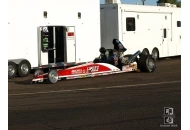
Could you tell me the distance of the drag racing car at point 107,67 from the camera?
13297 mm

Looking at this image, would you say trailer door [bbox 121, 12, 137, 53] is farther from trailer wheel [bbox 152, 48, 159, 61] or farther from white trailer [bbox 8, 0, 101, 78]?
trailer wheel [bbox 152, 48, 159, 61]

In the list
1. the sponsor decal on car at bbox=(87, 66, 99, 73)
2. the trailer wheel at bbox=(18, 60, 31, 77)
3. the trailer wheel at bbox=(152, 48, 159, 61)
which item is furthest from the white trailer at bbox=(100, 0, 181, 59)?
the trailer wheel at bbox=(18, 60, 31, 77)

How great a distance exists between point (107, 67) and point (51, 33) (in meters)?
3.09

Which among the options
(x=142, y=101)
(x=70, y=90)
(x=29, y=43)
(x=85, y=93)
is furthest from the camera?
(x=29, y=43)

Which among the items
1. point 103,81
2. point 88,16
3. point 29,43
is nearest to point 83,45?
point 88,16

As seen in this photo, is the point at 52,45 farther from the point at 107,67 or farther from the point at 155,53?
the point at 155,53

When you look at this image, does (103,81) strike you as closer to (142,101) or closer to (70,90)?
(70,90)

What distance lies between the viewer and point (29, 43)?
15133 mm

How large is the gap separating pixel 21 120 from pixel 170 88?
5142mm

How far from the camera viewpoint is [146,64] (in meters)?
15.6

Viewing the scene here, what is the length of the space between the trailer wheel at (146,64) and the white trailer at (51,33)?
2.74m

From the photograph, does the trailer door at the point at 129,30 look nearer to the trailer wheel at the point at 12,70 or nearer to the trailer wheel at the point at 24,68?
the trailer wheel at the point at 24,68

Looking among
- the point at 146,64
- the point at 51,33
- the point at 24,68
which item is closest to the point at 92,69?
the point at 146,64

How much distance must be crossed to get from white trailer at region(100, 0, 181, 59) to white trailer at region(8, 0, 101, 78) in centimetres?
111
